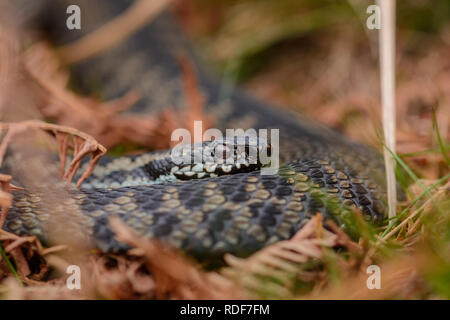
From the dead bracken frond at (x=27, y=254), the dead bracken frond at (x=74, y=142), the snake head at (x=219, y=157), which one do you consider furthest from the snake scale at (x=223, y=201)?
the snake head at (x=219, y=157)

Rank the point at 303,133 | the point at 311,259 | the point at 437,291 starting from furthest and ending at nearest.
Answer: the point at 303,133 → the point at 311,259 → the point at 437,291

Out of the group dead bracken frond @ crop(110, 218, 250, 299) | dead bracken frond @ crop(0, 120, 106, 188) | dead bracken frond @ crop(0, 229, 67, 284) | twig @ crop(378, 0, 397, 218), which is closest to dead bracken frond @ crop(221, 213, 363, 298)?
dead bracken frond @ crop(110, 218, 250, 299)

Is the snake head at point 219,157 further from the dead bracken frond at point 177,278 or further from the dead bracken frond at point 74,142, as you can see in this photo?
the dead bracken frond at point 177,278

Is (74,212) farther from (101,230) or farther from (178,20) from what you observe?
(178,20)

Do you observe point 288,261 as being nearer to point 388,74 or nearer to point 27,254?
point 27,254

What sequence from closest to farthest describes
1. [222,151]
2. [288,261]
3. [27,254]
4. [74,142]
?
[288,261]
[27,254]
[74,142]
[222,151]

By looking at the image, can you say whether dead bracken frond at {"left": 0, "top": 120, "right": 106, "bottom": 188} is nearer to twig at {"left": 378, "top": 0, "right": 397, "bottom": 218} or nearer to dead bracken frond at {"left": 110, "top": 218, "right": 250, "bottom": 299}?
dead bracken frond at {"left": 110, "top": 218, "right": 250, "bottom": 299}

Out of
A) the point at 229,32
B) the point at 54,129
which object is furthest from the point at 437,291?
the point at 229,32

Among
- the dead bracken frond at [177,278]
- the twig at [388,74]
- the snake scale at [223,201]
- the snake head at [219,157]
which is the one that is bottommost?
the dead bracken frond at [177,278]

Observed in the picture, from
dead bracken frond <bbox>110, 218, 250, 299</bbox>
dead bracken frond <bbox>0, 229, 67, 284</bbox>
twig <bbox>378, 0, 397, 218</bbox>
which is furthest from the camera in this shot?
twig <bbox>378, 0, 397, 218</bbox>

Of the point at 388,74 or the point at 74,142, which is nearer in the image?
the point at 74,142

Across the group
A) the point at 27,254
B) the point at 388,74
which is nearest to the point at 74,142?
the point at 27,254
